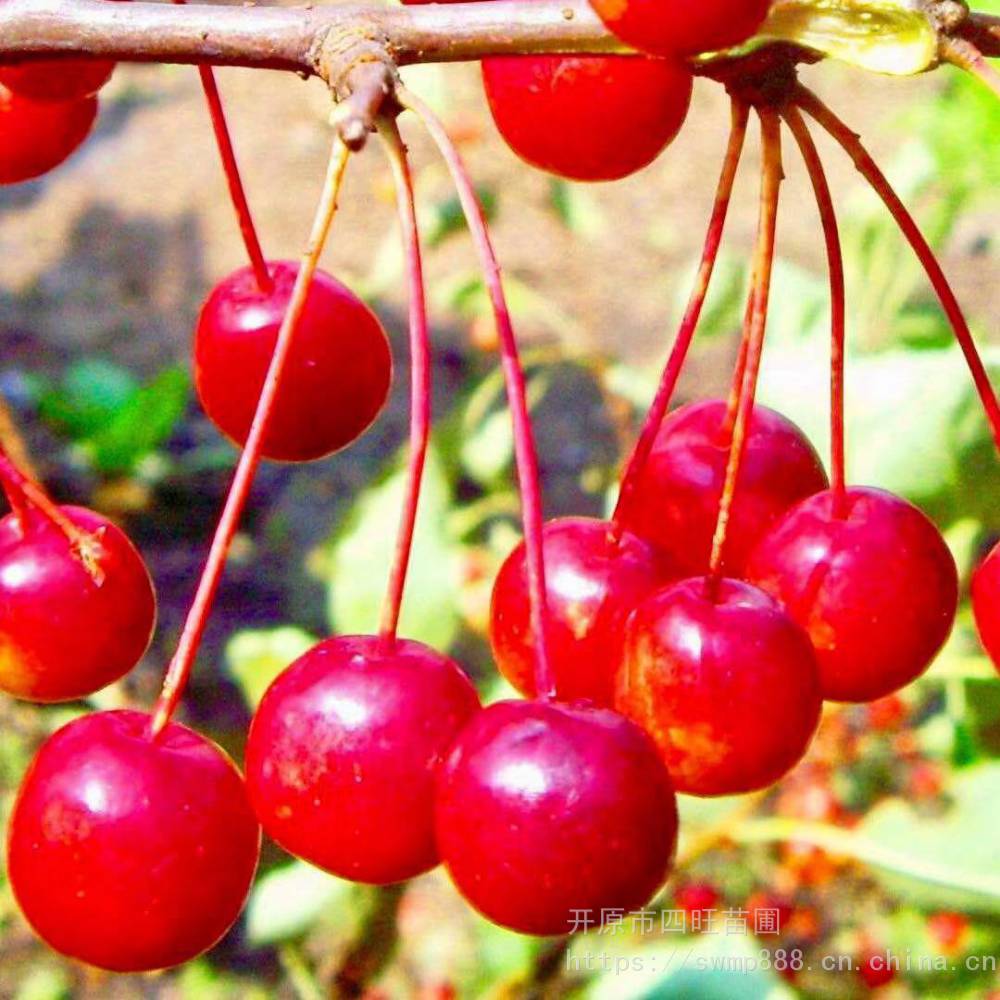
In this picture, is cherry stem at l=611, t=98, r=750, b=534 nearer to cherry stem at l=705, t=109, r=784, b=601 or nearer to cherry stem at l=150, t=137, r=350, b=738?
cherry stem at l=705, t=109, r=784, b=601

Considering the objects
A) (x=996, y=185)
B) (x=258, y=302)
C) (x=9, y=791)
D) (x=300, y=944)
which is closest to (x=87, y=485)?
(x=9, y=791)

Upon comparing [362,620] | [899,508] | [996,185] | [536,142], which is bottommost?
[362,620]

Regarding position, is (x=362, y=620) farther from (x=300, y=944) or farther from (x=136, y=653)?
(x=136, y=653)

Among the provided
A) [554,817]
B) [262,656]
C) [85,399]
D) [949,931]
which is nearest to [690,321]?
[554,817]

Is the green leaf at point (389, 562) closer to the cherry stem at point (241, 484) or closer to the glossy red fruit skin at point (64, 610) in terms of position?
the glossy red fruit skin at point (64, 610)

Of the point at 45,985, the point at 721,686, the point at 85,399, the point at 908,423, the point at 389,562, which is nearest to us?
the point at 721,686

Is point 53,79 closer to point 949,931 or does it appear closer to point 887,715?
point 949,931
